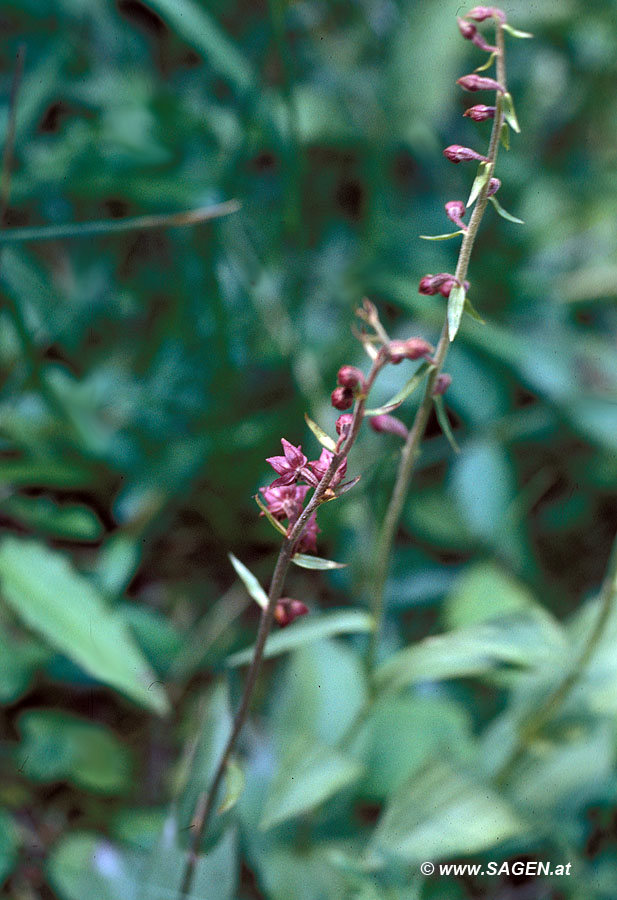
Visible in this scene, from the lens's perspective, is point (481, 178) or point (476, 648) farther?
point (476, 648)

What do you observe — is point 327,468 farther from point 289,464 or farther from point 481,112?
point 481,112

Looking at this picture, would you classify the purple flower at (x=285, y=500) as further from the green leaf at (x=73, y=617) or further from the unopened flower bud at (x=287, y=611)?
the green leaf at (x=73, y=617)

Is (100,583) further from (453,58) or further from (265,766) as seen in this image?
(453,58)

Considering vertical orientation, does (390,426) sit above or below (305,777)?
above

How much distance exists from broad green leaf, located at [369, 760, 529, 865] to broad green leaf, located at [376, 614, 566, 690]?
13cm

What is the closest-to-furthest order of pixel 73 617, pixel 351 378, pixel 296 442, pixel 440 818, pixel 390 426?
pixel 351 378 → pixel 390 426 → pixel 440 818 → pixel 73 617 → pixel 296 442

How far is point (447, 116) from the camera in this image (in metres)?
2.09

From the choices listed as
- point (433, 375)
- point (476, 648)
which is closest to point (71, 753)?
point (476, 648)

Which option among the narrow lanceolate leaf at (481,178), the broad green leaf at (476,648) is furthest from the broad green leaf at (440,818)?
the narrow lanceolate leaf at (481,178)

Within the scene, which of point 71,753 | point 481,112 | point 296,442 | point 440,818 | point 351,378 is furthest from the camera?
point 296,442

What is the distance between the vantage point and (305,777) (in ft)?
3.49

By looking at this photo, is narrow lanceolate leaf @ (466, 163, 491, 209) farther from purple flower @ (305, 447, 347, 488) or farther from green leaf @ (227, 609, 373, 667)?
green leaf @ (227, 609, 373, 667)

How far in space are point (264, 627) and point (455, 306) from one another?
13.8 inches

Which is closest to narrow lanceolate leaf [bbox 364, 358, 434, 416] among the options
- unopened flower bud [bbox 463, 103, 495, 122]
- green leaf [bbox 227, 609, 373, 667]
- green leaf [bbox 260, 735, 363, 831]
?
unopened flower bud [bbox 463, 103, 495, 122]
